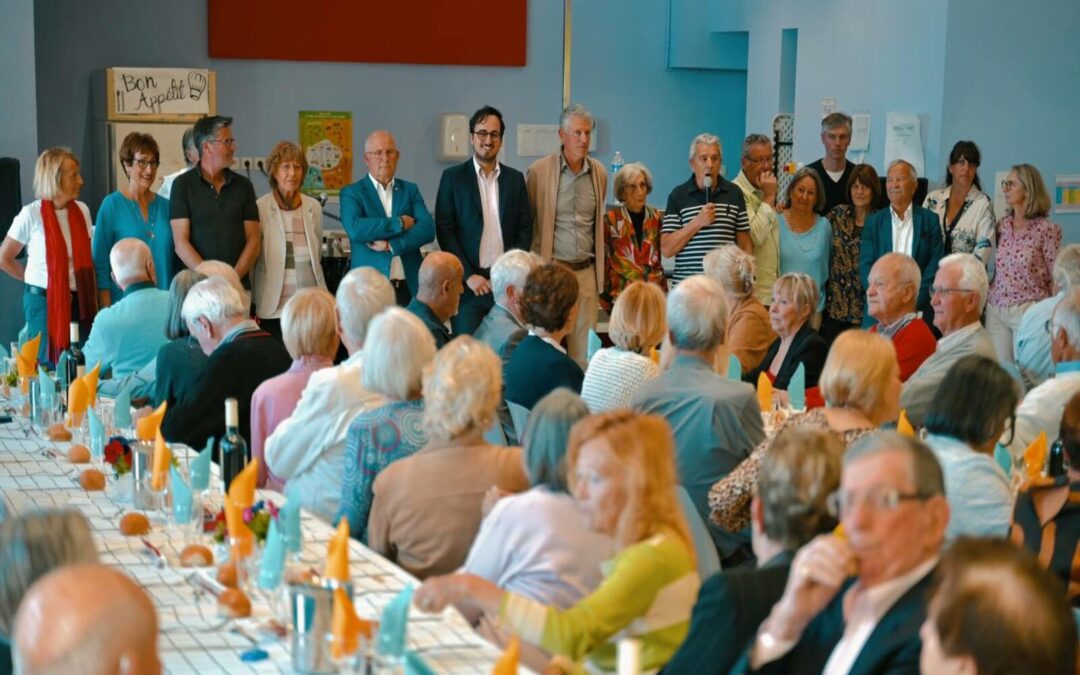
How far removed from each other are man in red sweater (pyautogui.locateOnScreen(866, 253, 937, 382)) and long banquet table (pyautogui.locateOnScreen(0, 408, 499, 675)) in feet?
9.18

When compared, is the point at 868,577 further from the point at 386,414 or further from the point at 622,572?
the point at 386,414

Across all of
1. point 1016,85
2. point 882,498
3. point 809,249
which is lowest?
point 882,498

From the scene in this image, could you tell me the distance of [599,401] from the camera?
5.14 meters

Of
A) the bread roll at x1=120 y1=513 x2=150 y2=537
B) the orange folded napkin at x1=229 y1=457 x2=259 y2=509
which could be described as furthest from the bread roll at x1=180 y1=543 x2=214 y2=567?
the bread roll at x1=120 y1=513 x2=150 y2=537

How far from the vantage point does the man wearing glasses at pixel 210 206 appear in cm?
755

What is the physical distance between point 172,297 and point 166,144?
4.60 metres

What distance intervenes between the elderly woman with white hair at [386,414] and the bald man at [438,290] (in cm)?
181

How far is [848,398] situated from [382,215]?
4561 millimetres

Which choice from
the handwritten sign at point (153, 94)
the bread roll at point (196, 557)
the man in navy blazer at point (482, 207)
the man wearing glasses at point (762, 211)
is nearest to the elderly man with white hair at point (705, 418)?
the bread roll at point (196, 557)

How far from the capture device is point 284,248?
7.81 meters

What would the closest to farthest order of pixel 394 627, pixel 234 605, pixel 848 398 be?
pixel 394 627, pixel 234 605, pixel 848 398

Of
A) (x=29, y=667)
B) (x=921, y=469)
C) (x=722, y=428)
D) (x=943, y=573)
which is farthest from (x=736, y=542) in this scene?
(x=29, y=667)

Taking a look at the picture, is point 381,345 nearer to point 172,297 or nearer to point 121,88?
point 172,297

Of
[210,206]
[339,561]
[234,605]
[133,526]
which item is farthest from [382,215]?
[339,561]
